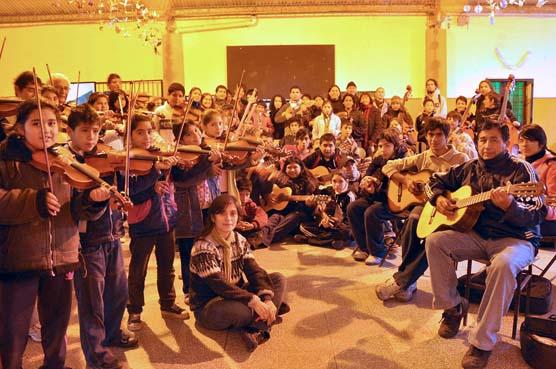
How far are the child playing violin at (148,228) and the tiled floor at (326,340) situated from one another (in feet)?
0.56

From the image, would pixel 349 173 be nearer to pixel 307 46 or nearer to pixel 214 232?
pixel 214 232

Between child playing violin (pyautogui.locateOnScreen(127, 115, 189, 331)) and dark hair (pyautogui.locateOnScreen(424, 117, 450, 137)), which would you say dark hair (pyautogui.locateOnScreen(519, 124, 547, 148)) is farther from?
child playing violin (pyautogui.locateOnScreen(127, 115, 189, 331))

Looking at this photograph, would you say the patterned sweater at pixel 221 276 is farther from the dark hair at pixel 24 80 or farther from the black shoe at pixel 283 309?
the dark hair at pixel 24 80

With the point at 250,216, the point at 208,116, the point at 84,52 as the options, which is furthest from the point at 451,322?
the point at 84,52

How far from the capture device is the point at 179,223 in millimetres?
3422

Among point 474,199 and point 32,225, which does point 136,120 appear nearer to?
point 32,225

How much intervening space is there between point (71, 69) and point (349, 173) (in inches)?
321

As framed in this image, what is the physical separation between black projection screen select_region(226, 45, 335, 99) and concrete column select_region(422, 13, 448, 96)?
6.59 ft

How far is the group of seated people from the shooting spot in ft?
7.20

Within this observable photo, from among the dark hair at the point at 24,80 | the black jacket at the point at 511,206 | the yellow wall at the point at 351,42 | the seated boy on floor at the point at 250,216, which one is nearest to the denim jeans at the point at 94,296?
the dark hair at the point at 24,80

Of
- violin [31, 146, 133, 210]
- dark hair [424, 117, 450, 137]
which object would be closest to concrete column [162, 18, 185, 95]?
dark hair [424, 117, 450, 137]

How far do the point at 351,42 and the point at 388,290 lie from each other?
831 centimetres

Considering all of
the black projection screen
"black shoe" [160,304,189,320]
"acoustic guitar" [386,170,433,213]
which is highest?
the black projection screen

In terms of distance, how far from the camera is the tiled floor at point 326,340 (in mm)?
2764
